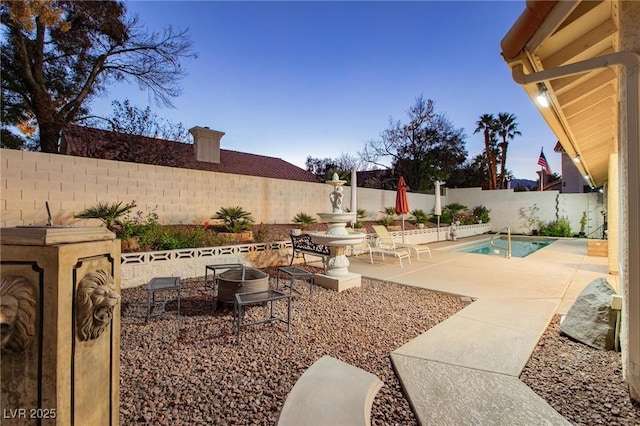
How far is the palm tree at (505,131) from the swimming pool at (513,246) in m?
9.00

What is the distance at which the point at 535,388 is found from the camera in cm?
230

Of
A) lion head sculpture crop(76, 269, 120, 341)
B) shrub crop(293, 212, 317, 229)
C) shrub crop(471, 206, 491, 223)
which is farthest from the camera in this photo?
shrub crop(471, 206, 491, 223)

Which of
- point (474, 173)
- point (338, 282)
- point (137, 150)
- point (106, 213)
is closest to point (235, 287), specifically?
point (338, 282)

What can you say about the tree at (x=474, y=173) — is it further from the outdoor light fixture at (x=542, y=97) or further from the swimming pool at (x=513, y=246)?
the outdoor light fixture at (x=542, y=97)

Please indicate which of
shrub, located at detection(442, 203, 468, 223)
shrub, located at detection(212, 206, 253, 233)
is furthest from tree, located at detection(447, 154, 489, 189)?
shrub, located at detection(212, 206, 253, 233)

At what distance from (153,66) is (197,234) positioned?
8421 millimetres

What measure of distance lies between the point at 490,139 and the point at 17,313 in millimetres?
27363

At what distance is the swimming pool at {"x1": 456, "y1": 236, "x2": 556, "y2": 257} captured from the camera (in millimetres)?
11373

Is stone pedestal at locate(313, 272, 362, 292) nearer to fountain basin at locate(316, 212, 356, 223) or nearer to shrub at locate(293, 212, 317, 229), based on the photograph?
fountain basin at locate(316, 212, 356, 223)

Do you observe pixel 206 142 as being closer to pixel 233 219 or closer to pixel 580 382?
pixel 233 219

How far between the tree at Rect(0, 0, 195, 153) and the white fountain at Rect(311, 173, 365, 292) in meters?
9.51

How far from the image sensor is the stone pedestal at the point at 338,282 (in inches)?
201

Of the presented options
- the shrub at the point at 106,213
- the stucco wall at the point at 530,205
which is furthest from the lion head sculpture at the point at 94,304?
the stucco wall at the point at 530,205

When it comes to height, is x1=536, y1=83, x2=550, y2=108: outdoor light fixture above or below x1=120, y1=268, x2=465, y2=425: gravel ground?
above
